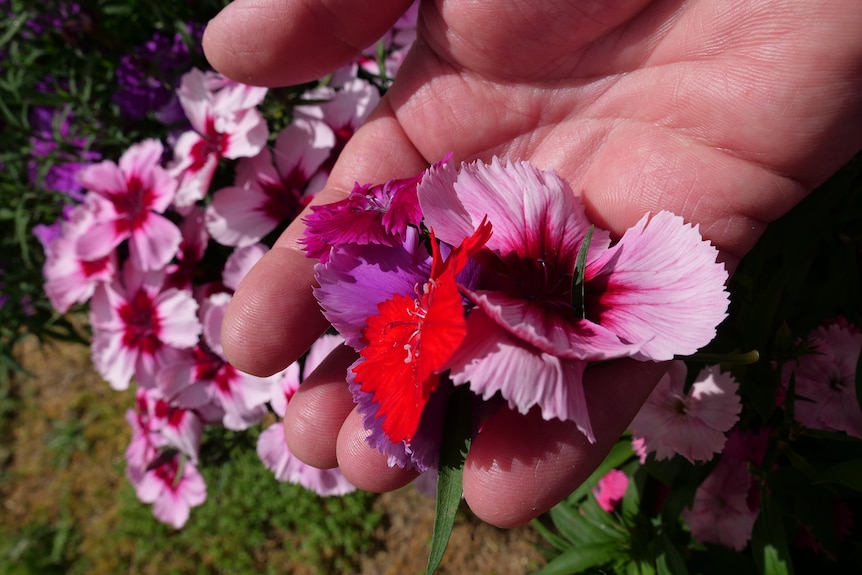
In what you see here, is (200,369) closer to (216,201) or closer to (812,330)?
(216,201)

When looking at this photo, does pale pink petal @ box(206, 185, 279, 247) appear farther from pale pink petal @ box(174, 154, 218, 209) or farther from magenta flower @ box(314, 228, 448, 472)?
magenta flower @ box(314, 228, 448, 472)

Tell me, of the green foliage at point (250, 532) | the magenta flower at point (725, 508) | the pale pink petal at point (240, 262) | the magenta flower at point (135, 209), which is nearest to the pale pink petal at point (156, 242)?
the magenta flower at point (135, 209)

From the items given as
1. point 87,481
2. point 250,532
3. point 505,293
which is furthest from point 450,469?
point 87,481

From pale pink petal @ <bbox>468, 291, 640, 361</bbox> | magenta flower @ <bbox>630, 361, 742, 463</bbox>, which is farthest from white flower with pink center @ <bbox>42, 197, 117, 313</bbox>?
magenta flower @ <bbox>630, 361, 742, 463</bbox>

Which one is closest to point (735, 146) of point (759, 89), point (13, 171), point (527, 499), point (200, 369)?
point (759, 89)

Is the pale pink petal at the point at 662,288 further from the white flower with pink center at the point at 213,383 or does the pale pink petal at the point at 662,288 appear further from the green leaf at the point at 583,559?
the white flower with pink center at the point at 213,383
